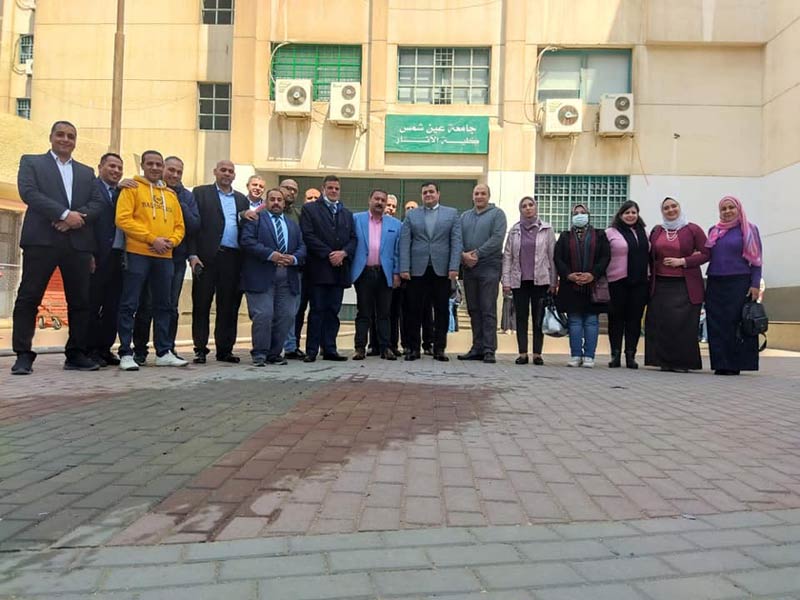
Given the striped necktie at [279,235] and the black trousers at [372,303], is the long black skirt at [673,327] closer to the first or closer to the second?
the black trousers at [372,303]

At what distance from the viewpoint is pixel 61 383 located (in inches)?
210

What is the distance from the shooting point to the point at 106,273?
253 inches

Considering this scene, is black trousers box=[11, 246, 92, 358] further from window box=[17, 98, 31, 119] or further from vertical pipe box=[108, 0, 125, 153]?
window box=[17, 98, 31, 119]

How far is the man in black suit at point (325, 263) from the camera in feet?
23.9

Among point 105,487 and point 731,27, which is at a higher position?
point 731,27

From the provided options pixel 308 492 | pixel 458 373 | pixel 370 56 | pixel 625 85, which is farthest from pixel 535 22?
pixel 308 492

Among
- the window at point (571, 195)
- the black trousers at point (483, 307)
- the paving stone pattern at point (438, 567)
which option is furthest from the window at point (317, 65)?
the paving stone pattern at point (438, 567)

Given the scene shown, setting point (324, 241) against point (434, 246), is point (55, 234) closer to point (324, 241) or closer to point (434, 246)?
point (324, 241)

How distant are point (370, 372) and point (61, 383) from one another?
2.82 m

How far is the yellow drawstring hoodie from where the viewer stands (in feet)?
19.8

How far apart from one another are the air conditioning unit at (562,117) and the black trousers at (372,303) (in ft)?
38.8

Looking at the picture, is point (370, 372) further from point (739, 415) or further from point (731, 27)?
point (731, 27)

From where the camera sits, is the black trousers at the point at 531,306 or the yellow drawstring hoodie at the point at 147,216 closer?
the yellow drawstring hoodie at the point at 147,216

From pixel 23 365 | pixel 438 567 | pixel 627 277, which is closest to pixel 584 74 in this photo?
pixel 627 277
